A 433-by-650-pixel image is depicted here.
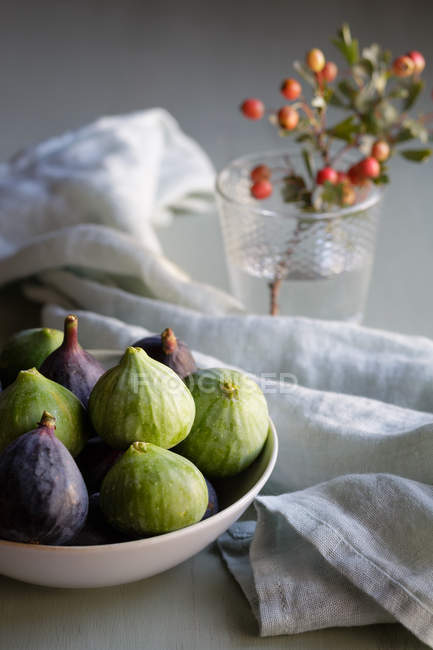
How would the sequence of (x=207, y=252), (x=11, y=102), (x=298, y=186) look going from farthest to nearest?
1. (x=11, y=102)
2. (x=207, y=252)
3. (x=298, y=186)

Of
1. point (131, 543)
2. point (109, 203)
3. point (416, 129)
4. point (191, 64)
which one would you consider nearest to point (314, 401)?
point (131, 543)

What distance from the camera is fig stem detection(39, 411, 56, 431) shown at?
1.63ft

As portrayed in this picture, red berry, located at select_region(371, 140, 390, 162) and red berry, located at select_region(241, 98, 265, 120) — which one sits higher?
red berry, located at select_region(241, 98, 265, 120)

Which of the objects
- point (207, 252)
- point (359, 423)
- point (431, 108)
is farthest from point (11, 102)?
point (359, 423)

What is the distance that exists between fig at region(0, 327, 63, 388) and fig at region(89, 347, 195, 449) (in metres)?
0.10

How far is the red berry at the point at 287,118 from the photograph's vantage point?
85 centimetres

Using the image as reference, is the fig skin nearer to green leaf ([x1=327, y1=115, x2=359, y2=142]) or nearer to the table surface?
the table surface

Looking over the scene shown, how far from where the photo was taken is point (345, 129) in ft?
2.86

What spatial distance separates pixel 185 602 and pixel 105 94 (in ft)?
3.77

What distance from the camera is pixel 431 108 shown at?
4.36 feet

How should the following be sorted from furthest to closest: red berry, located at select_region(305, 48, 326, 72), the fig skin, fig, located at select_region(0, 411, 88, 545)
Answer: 1. red berry, located at select_region(305, 48, 326, 72)
2. the fig skin
3. fig, located at select_region(0, 411, 88, 545)

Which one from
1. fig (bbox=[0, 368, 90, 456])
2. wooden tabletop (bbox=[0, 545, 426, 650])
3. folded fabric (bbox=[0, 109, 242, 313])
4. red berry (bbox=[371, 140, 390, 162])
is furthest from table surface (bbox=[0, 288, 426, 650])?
red berry (bbox=[371, 140, 390, 162])

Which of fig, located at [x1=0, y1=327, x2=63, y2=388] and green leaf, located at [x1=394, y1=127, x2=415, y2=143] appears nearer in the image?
fig, located at [x1=0, y1=327, x2=63, y2=388]

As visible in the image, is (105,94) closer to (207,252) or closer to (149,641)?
(207,252)
